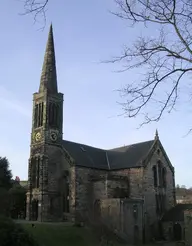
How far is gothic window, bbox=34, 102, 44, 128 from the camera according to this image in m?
54.7

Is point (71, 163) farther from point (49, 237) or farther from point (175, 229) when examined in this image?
point (175, 229)

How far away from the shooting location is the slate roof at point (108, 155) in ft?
176

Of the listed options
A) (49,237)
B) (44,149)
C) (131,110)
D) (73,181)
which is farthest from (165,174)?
(131,110)

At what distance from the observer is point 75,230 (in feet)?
142

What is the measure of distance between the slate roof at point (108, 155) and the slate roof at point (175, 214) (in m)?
8.97

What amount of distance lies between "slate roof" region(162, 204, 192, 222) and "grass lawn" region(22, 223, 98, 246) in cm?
1420

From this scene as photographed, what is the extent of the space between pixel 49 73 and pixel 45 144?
39.6 feet

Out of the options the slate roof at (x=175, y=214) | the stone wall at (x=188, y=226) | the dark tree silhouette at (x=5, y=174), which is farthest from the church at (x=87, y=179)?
the dark tree silhouette at (x=5, y=174)

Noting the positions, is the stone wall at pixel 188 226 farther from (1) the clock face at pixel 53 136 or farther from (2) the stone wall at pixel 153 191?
(1) the clock face at pixel 53 136

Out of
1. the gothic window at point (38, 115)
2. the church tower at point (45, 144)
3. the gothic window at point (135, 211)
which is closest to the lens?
the gothic window at point (135, 211)

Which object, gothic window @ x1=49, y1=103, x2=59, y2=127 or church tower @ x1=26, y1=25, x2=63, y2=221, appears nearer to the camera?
church tower @ x1=26, y1=25, x2=63, y2=221

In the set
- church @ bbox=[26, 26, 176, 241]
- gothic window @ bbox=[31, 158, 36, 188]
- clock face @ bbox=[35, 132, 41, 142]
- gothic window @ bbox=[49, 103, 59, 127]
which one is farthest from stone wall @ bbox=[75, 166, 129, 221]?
gothic window @ bbox=[49, 103, 59, 127]

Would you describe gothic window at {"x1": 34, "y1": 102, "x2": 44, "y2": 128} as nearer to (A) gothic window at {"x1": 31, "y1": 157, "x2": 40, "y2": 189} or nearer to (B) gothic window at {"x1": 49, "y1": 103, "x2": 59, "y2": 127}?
(B) gothic window at {"x1": 49, "y1": 103, "x2": 59, "y2": 127}

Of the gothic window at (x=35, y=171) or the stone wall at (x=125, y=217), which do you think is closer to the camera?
the stone wall at (x=125, y=217)
